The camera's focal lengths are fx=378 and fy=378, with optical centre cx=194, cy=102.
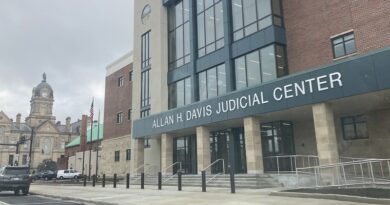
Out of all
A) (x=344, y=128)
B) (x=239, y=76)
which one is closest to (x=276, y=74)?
(x=239, y=76)

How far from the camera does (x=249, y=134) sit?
2180 cm

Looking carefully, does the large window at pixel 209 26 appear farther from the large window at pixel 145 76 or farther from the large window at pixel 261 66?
the large window at pixel 145 76

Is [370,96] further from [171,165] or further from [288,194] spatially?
[171,165]

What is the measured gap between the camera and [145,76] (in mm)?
36188

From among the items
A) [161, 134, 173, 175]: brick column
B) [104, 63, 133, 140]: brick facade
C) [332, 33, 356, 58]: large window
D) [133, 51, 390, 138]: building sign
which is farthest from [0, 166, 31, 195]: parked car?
[332, 33, 356, 58]: large window

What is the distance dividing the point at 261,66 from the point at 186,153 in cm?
1037

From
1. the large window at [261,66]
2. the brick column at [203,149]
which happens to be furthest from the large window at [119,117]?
the large window at [261,66]

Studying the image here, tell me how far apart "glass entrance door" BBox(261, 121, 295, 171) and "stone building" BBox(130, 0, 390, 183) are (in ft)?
0.21

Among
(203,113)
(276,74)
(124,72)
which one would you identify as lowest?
(203,113)

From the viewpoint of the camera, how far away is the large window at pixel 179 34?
3195 cm

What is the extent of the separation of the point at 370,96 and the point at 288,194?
21.5 ft

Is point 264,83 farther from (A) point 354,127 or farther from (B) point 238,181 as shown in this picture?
(B) point 238,181

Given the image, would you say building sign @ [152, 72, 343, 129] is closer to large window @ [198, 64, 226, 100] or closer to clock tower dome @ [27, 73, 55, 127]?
large window @ [198, 64, 226, 100]

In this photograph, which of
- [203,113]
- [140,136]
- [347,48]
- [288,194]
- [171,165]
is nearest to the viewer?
[288,194]
